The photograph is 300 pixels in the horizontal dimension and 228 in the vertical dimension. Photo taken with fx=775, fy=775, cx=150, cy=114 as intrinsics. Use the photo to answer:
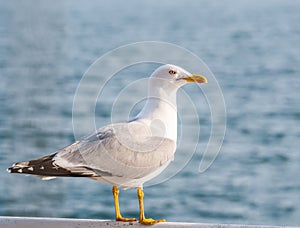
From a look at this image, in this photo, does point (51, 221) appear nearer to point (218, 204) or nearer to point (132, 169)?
point (132, 169)

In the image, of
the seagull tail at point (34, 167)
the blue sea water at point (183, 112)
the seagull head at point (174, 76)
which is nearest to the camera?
the seagull tail at point (34, 167)

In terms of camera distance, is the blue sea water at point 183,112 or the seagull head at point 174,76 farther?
the blue sea water at point 183,112

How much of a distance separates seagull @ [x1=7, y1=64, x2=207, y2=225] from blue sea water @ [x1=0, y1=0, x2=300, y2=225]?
0.14 metres

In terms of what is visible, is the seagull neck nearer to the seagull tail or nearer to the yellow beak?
the yellow beak

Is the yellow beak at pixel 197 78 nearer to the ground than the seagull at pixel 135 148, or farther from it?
farther from it

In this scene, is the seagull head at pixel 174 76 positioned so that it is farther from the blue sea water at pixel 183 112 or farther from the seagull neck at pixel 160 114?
the blue sea water at pixel 183 112

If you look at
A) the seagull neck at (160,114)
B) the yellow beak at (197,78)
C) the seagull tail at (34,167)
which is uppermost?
the yellow beak at (197,78)

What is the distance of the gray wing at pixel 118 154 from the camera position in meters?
2.02

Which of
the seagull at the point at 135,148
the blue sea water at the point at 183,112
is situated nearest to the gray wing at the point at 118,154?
the seagull at the point at 135,148

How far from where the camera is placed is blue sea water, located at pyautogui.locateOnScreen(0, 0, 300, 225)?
19.3ft

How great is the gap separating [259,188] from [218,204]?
0.52m

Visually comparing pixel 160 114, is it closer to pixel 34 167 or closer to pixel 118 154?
pixel 118 154

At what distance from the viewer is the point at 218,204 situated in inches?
242

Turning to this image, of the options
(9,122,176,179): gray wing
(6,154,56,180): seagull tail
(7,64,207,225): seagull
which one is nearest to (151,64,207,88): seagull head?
(7,64,207,225): seagull
